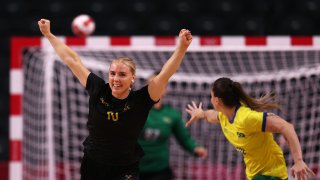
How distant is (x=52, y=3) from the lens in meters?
5.51

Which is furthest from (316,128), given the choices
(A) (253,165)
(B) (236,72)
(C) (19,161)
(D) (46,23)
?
(D) (46,23)

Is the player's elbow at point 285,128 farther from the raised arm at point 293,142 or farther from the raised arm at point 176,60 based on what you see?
the raised arm at point 176,60

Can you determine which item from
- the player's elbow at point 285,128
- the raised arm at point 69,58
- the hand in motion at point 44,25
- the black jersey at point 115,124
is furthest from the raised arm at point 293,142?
the hand in motion at point 44,25

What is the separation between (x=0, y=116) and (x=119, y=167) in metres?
2.64

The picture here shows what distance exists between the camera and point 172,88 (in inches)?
216

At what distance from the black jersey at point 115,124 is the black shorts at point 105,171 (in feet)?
0.09

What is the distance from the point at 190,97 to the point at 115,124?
240 cm

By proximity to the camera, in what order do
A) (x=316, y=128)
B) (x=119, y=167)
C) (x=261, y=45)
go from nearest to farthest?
(x=119, y=167) → (x=261, y=45) → (x=316, y=128)

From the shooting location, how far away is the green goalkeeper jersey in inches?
172

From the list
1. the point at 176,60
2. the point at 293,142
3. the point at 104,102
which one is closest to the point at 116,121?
the point at 104,102

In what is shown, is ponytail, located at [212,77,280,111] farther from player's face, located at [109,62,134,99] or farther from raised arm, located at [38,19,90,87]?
raised arm, located at [38,19,90,87]

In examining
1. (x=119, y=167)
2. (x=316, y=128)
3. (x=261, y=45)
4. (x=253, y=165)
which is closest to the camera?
(x=119, y=167)

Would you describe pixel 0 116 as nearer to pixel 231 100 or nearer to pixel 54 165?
pixel 54 165

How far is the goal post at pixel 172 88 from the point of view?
4832 mm
